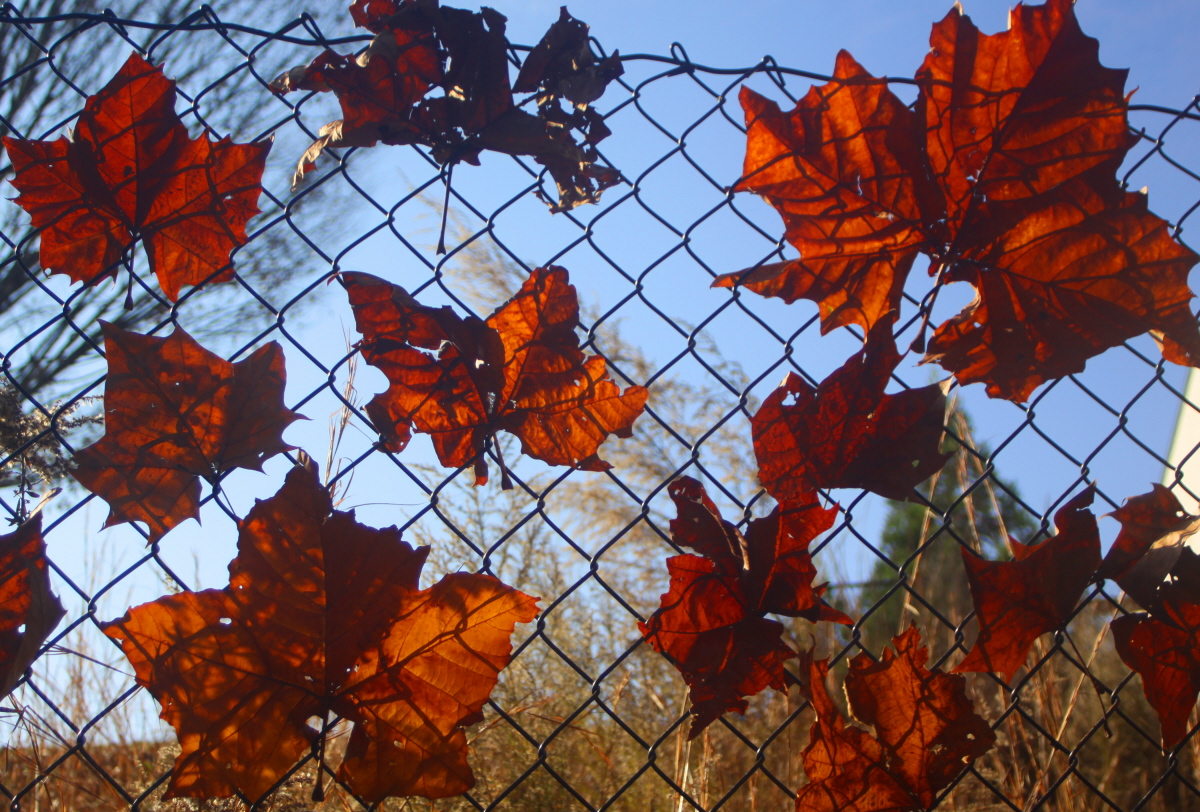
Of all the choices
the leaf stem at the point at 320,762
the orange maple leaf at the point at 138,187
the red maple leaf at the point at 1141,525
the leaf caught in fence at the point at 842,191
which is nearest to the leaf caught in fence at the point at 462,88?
the orange maple leaf at the point at 138,187

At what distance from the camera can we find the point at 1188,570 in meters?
1.07

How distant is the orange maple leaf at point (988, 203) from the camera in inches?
37.4

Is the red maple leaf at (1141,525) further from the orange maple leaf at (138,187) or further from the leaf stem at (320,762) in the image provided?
the orange maple leaf at (138,187)

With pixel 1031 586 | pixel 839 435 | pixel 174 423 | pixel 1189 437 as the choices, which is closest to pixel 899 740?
pixel 1031 586

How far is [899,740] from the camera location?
38.7 inches

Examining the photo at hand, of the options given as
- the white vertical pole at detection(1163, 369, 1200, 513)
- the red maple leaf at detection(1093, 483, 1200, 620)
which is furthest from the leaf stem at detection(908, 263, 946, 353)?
the white vertical pole at detection(1163, 369, 1200, 513)

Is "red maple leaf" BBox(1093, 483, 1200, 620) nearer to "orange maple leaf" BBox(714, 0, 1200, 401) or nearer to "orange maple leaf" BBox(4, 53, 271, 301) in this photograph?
"orange maple leaf" BBox(714, 0, 1200, 401)

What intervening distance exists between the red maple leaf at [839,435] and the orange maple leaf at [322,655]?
14.2 inches

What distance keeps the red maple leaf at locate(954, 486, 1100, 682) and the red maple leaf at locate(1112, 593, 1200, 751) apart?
12 centimetres

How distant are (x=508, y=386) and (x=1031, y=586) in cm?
73

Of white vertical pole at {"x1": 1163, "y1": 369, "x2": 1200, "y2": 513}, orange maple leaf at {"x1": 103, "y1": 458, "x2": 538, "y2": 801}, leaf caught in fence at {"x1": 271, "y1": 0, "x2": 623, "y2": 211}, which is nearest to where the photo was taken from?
orange maple leaf at {"x1": 103, "y1": 458, "x2": 538, "y2": 801}

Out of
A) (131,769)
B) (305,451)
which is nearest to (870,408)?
(305,451)

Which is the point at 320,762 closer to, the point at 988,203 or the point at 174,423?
the point at 174,423

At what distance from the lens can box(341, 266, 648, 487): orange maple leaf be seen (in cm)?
87
